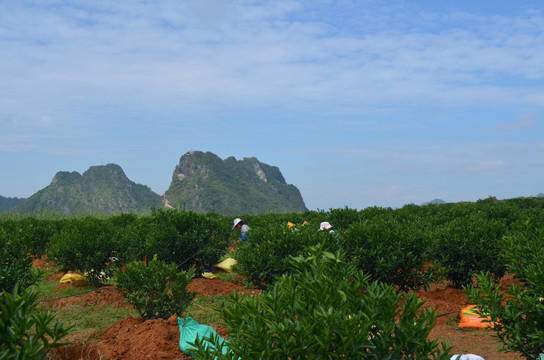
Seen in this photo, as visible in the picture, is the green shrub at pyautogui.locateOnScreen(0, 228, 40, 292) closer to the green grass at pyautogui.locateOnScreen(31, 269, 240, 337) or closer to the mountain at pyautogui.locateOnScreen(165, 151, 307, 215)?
the green grass at pyautogui.locateOnScreen(31, 269, 240, 337)

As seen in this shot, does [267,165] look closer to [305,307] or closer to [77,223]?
[77,223]

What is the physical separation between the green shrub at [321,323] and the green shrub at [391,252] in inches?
222

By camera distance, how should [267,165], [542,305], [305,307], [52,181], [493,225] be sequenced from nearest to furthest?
[305,307]
[542,305]
[493,225]
[52,181]
[267,165]

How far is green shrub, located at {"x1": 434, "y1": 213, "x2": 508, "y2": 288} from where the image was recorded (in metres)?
9.96

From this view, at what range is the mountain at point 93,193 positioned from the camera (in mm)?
81625

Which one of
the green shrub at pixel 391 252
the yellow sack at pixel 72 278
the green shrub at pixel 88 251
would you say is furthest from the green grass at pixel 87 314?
the green shrub at pixel 391 252

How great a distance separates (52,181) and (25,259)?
89.2m

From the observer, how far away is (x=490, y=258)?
9.96 meters

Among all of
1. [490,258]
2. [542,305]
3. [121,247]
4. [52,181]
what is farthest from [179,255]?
[52,181]

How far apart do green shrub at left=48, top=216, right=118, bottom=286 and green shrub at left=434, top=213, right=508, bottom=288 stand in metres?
7.85

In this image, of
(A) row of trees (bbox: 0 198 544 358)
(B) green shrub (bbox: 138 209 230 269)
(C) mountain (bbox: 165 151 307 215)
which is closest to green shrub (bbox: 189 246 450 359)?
(A) row of trees (bbox: 0 198 544 358)

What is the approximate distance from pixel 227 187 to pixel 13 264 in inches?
2854

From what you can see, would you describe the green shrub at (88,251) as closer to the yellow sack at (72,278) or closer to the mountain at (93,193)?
the yellow sack at (72,278)

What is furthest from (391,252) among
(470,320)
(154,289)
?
(154,289)
